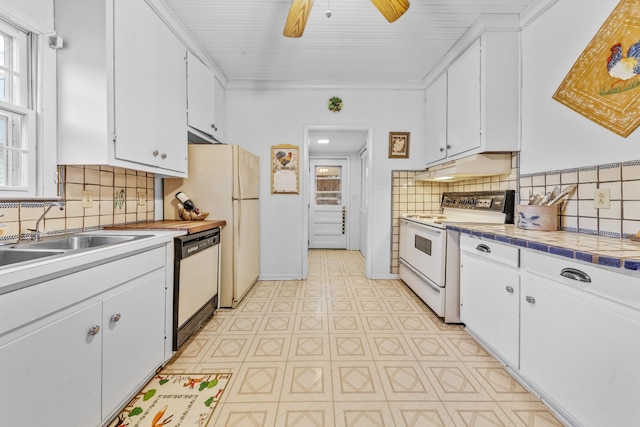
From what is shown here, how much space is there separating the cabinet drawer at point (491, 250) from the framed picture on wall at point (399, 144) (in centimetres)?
159

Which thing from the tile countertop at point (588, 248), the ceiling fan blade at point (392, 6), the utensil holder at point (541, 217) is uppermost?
the ceiling fan blade at point (392, 6)

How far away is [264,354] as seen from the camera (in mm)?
1819

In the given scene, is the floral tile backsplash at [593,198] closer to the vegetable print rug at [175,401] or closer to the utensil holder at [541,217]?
the utensil holder at [541,217]

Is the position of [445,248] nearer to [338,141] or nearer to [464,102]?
[464,102]

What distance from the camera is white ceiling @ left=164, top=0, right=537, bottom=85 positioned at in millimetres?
2059

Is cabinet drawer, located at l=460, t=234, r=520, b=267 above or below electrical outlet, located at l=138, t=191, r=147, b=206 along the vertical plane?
below

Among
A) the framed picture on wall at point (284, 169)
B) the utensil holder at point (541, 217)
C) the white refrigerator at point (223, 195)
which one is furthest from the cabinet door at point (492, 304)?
the framed picture on wall at point (284, 169)

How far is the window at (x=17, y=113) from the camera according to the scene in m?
1.31

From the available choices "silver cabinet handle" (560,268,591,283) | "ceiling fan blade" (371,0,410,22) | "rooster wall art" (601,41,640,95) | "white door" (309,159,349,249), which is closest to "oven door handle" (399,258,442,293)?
"silver cabinet handle" (560,268,591,283)

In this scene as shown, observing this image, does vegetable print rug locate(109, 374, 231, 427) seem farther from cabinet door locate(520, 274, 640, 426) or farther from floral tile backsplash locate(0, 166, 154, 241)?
cabinet door locate(520, 274, 640, 426)

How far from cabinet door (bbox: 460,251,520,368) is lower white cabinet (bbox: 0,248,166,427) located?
6.60 feet

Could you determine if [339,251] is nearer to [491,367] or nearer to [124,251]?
[491,367]

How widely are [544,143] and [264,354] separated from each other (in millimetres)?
2449

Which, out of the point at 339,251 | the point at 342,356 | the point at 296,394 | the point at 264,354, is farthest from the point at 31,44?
the point at 339,251
